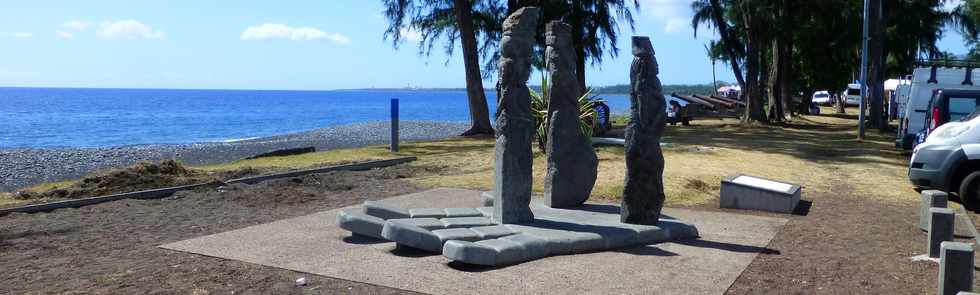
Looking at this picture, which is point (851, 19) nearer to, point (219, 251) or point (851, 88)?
point (851, 88)

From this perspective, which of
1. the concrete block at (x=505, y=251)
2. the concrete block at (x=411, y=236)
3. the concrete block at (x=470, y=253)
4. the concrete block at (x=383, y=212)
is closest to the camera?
the concrete block at (x=470, y=253)

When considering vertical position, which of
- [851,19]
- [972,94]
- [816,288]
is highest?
[851,19]

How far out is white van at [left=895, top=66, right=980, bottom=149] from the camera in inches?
722

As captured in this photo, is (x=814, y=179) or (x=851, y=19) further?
(x=851, y=19)

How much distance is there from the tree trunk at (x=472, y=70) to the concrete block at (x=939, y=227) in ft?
61.2

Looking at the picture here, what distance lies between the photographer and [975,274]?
6.75 metres

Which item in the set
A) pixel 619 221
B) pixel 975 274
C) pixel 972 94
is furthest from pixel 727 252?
pixel 972 94

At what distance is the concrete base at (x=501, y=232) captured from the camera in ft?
22.5

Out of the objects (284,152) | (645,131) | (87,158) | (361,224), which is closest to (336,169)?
(284,152)

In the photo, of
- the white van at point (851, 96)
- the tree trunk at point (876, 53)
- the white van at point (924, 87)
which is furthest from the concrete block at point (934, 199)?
the white van at point (851, 96)

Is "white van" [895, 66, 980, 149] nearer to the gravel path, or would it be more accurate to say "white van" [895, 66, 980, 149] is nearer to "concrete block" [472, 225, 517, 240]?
"concrete block" [472, 225, 517, 240]

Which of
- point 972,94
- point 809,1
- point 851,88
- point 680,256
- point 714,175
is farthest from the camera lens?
point 851,88

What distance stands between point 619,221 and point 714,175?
5.93 meters

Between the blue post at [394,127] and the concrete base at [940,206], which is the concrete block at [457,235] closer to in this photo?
the concrete base at [940,206]
